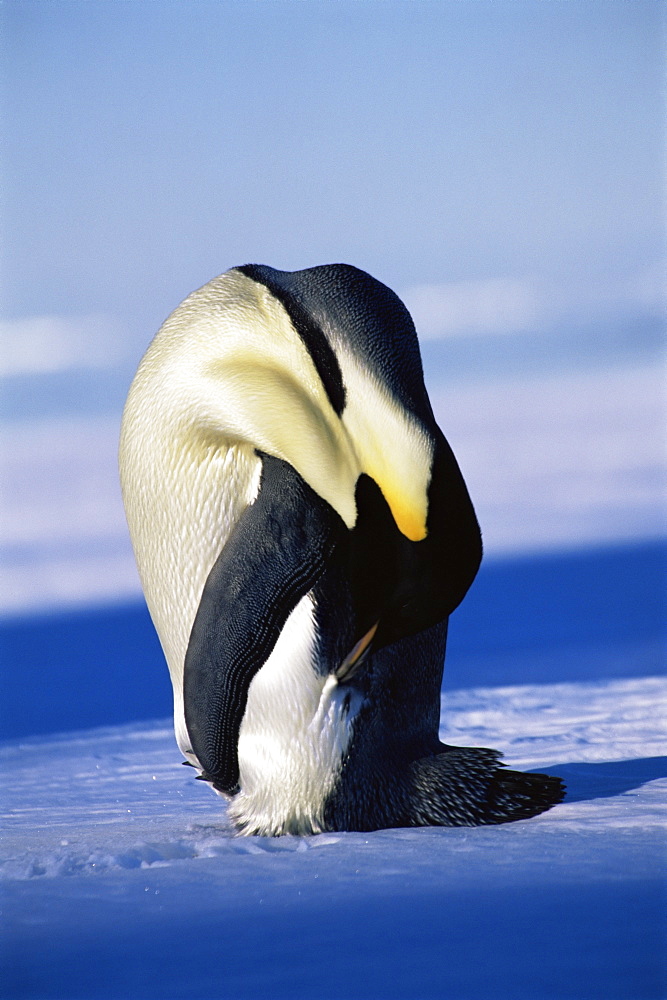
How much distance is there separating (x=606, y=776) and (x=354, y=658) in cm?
85

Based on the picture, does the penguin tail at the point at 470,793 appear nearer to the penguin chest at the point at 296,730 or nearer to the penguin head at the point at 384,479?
the penguin chest at the point at 296,730

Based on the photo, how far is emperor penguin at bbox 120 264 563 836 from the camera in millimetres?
2098

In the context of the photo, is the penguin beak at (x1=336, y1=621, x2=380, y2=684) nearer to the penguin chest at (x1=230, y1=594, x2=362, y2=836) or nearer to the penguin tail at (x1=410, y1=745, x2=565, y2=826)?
the penguin chest at (x1=230, y1=594, x2=362, y2=836)

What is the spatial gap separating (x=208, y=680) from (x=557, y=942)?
2.90 feet

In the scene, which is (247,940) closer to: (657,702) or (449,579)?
(449,579)

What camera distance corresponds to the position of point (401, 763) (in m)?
2.38

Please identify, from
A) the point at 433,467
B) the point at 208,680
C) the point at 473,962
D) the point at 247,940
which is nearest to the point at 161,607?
the point at 208,680

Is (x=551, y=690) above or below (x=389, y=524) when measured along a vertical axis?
below

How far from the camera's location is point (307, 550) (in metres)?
2.21

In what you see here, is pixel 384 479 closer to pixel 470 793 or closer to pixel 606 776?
pixel 470 793

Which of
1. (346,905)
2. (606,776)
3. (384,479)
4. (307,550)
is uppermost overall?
(384,479)

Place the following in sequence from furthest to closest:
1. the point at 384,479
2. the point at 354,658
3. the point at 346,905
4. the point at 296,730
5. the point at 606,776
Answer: the point at 606,776 < the point at 296,730 < the point at 354,658 < the point at 384,479 < the point at 346,905

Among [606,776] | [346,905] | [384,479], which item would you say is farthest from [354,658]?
[606,776]

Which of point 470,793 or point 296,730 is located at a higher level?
point 296,730
